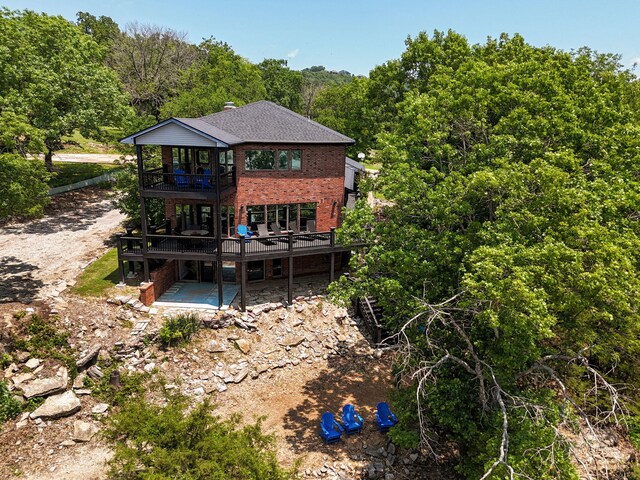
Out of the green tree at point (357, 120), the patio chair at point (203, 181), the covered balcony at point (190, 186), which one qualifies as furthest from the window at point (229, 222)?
the green tree at point (357, 120)

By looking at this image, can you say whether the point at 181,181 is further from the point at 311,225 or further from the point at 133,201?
the point at 311,225

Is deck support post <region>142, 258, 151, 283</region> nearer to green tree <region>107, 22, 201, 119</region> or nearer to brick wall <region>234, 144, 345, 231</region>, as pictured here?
brick wall <region>234, 144, 345, 231</region>

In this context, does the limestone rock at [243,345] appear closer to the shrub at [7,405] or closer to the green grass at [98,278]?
the green grass at [98,278]

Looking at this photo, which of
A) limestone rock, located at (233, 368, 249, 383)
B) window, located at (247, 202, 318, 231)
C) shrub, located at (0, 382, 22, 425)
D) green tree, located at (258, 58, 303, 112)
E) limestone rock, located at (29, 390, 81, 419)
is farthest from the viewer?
green tree, located at (258, 58, 303, 112)

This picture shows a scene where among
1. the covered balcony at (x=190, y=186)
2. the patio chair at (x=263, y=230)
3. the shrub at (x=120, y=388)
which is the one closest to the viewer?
the shrub at (x=120, y=388)

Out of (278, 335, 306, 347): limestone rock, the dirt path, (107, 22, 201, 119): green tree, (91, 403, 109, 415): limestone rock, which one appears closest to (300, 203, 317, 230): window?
(278, 335, 306, 347): limestone rock

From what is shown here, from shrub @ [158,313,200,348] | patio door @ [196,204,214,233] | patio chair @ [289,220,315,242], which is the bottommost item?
shrub @ [158,313,200,348]
